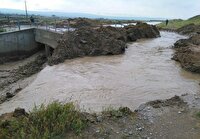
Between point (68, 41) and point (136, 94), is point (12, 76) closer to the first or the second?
point (68, 41)

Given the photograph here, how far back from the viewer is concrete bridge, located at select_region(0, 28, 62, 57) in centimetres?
2692

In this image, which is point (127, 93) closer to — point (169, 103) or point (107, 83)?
point (107, 83)

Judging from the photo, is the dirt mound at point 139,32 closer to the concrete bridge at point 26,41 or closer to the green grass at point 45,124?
the concrete bridge at point 26,41

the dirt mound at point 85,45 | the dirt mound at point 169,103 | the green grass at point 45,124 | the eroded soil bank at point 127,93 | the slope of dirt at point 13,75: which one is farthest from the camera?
the dirt mound at point 85,45

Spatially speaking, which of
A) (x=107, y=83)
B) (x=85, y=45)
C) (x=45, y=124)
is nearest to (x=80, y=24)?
(x=85, y=45)

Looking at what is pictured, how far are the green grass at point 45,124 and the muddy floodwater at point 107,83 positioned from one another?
4.00 meters

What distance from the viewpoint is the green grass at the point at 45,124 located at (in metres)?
7.01

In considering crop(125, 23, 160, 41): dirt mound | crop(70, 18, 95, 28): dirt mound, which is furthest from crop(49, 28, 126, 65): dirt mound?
crop(70, 18, 95, 28): dirt mound

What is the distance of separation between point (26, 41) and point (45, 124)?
23.9 m

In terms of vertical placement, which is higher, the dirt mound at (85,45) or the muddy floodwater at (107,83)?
the dirt mound at (85,45)

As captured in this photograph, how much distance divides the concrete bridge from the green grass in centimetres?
1818

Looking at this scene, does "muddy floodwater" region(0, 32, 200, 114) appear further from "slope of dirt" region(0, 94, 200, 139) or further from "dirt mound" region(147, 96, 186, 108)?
"slope of dirt" region(0, 94, 200, 139)

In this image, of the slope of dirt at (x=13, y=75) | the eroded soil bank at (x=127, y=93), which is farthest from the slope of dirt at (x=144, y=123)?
the slope of dirt at (x=13, y=75)

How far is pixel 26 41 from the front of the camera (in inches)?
1185
